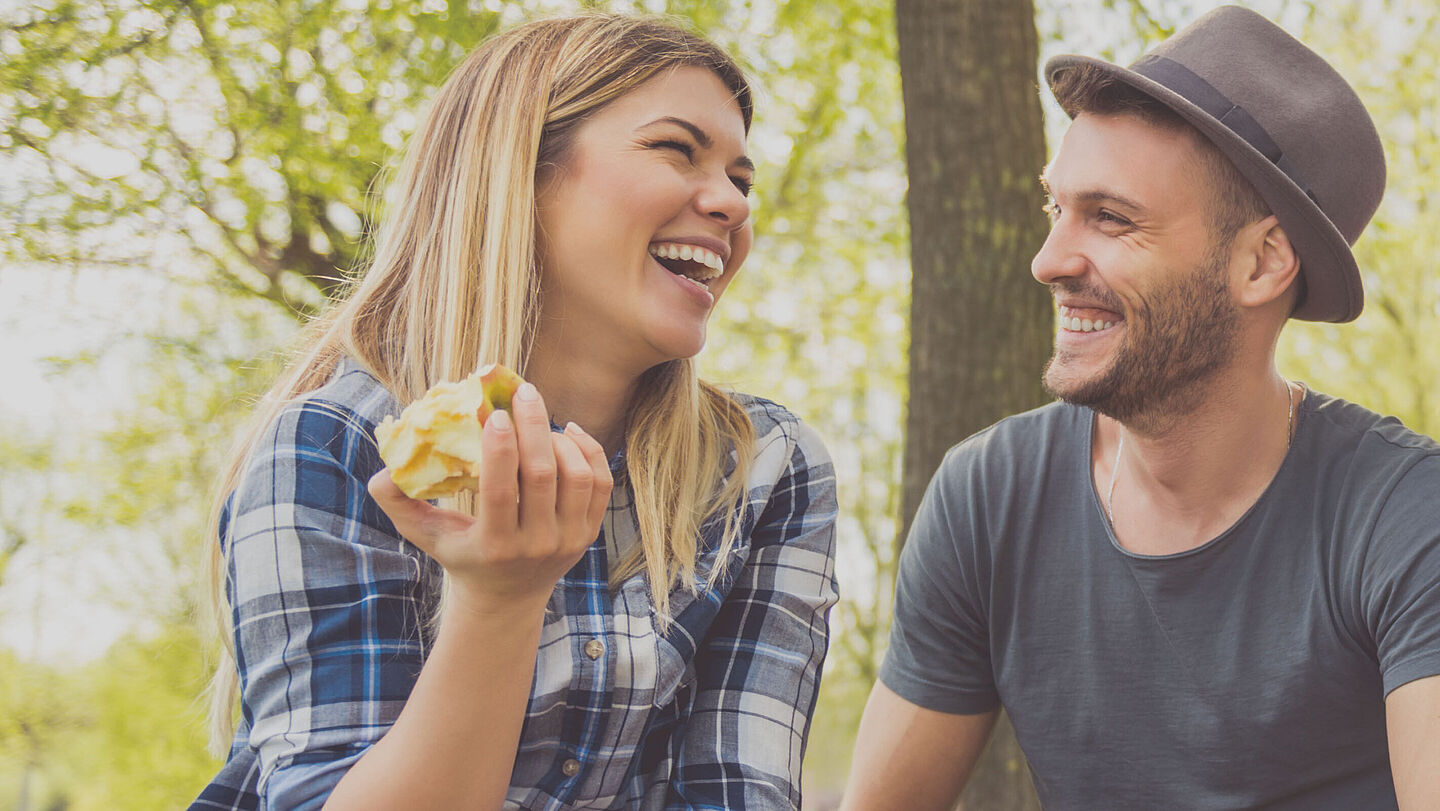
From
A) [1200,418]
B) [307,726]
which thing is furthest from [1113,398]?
[307,726]

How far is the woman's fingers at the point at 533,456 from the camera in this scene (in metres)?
1.58

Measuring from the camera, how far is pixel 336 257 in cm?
754

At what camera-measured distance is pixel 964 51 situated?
4.56 m

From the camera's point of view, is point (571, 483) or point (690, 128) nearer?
point (571, 483)

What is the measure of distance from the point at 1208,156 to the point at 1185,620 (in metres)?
0.89

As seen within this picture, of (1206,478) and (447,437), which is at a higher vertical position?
(447,437)

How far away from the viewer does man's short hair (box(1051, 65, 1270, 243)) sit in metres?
2.37

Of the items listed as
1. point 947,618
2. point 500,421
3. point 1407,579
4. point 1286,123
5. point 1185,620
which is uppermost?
point 1286,123

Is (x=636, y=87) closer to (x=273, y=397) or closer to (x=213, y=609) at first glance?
(x=273, y=397)

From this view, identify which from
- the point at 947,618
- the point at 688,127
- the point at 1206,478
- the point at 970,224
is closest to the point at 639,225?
the point at 688,127

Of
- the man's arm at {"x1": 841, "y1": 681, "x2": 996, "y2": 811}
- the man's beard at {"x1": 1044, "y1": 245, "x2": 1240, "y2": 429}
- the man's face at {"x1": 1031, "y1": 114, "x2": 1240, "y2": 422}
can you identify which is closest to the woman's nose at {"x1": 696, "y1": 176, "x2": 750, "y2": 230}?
the man's face at {"x1": 1031, "y1": 114, "x2": 1240, "y2": 422}

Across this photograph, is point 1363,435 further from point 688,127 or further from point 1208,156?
point 688,127

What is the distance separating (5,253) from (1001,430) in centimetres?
519

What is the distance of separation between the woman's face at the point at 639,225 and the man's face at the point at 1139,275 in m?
0.65
